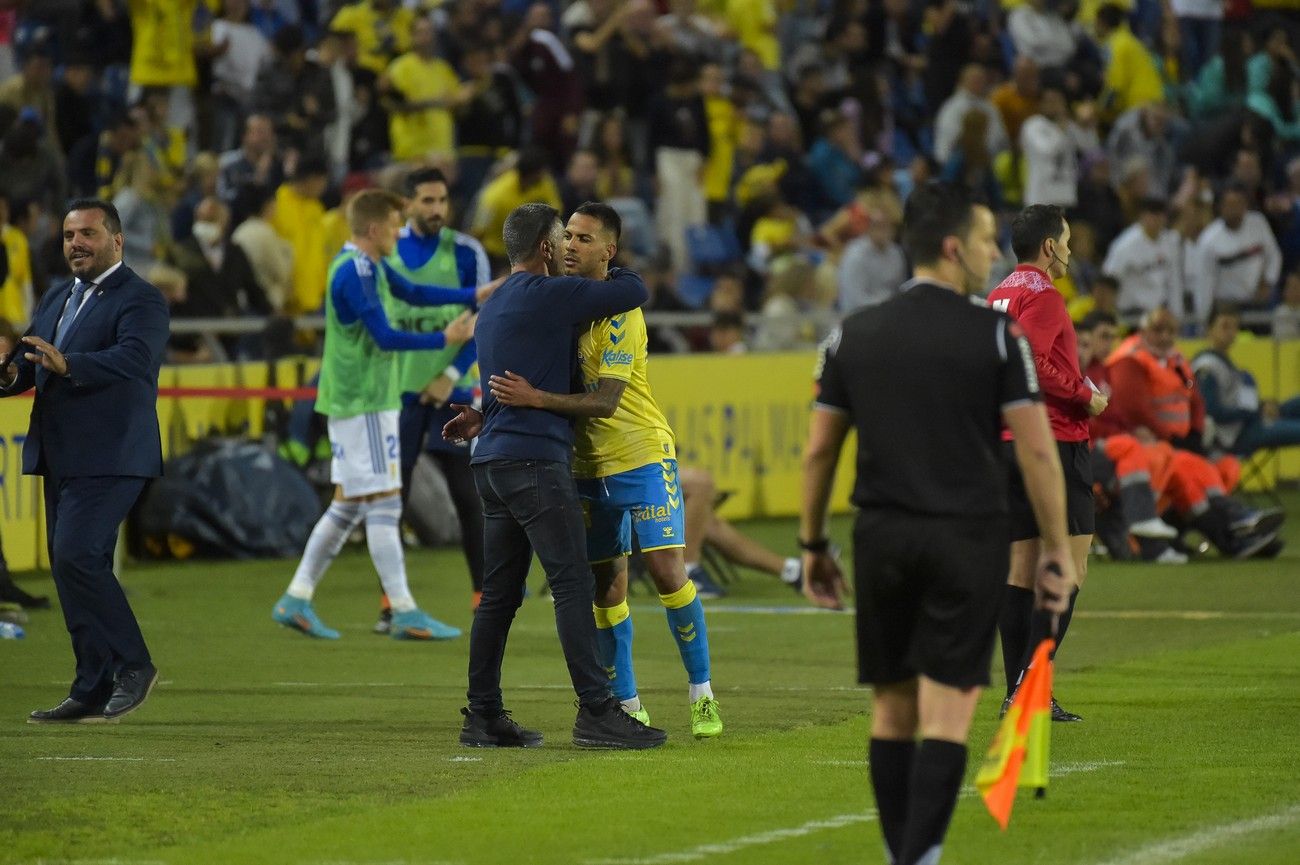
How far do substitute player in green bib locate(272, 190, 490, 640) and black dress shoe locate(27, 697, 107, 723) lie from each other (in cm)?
306

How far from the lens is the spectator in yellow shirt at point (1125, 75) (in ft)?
98.9

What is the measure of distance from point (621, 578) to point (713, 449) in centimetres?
1151

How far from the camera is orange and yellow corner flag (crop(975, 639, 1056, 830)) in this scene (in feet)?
21.5

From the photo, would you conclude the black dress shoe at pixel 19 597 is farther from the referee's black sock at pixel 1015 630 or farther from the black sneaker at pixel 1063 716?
the black sneaker at pixel 1063 716

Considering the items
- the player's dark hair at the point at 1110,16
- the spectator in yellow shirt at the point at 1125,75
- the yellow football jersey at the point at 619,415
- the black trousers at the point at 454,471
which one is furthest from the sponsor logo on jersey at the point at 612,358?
the player's dark hair at the point at 1110,16

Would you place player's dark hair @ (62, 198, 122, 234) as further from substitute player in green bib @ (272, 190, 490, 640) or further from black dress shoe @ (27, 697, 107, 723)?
substitute player in green bib @ (272, 190, 490, 640)

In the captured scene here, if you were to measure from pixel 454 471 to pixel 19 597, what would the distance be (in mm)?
2873

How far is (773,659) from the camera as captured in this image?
12391mm

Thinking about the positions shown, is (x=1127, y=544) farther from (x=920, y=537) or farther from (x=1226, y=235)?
(x=920, y=537)

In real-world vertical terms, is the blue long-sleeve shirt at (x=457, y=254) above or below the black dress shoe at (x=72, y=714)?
above

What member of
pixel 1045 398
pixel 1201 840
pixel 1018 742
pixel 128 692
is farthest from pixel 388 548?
pixel 1018 742

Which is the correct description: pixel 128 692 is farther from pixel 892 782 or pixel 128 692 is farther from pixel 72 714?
pixel 892 782

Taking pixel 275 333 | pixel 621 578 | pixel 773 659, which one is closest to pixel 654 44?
pixel 275 333

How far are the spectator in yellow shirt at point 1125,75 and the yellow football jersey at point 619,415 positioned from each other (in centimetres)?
2174
